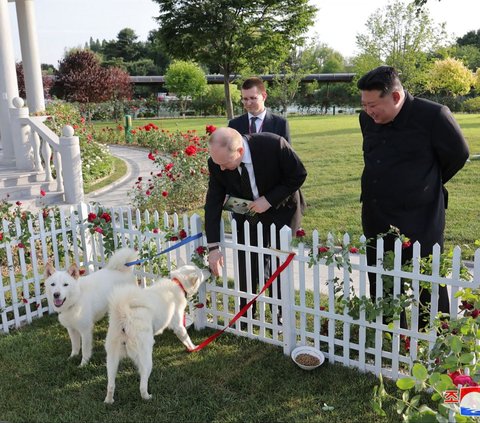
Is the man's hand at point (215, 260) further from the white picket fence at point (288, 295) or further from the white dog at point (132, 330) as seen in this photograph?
the white dog at point (132, 330)

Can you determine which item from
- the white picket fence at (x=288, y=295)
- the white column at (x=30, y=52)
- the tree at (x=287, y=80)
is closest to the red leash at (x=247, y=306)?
the white picket fence at (x=288, y=295)

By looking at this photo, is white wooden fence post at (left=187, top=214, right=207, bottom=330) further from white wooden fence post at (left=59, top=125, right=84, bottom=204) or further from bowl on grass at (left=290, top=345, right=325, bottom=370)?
white wooden fence post at (left=59, top=125, right=84, bottom=204)

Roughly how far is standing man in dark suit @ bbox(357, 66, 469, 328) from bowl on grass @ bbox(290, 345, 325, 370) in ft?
2.84

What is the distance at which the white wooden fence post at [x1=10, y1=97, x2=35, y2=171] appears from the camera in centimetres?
964

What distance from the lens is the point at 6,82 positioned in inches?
382

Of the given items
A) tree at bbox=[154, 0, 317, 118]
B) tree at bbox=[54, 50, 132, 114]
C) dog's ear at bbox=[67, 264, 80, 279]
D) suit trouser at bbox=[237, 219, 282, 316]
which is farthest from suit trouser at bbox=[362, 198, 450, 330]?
tree at bbox=[54, 50, 132, 114]

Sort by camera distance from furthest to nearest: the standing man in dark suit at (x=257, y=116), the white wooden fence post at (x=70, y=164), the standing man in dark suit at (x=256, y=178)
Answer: the white wooden fence post at (x=70, y=164)
the standing man in dark suit at (x=257, y=116)
the standing man in dark suit at (x=256, y=178)

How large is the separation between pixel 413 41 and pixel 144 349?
16.1 metres

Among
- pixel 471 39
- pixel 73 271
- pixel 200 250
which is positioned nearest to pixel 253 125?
pixel 200 250

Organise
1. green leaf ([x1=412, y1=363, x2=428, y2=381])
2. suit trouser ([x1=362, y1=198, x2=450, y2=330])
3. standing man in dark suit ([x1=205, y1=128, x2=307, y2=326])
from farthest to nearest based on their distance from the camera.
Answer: standing man in dark suit ([x1=205, y1=128, x2=307, y2=326]) < suit trouser ([x1=362, y1=198, x2=450, y2=330]) < green leaf ([x1=412, y1=363, x2=428, y2=381])

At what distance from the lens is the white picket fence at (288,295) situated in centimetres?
337

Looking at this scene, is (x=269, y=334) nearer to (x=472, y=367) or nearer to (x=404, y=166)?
(x=404, y=166)

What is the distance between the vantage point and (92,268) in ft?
17.3

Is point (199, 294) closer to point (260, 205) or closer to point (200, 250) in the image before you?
point (200, 250)
